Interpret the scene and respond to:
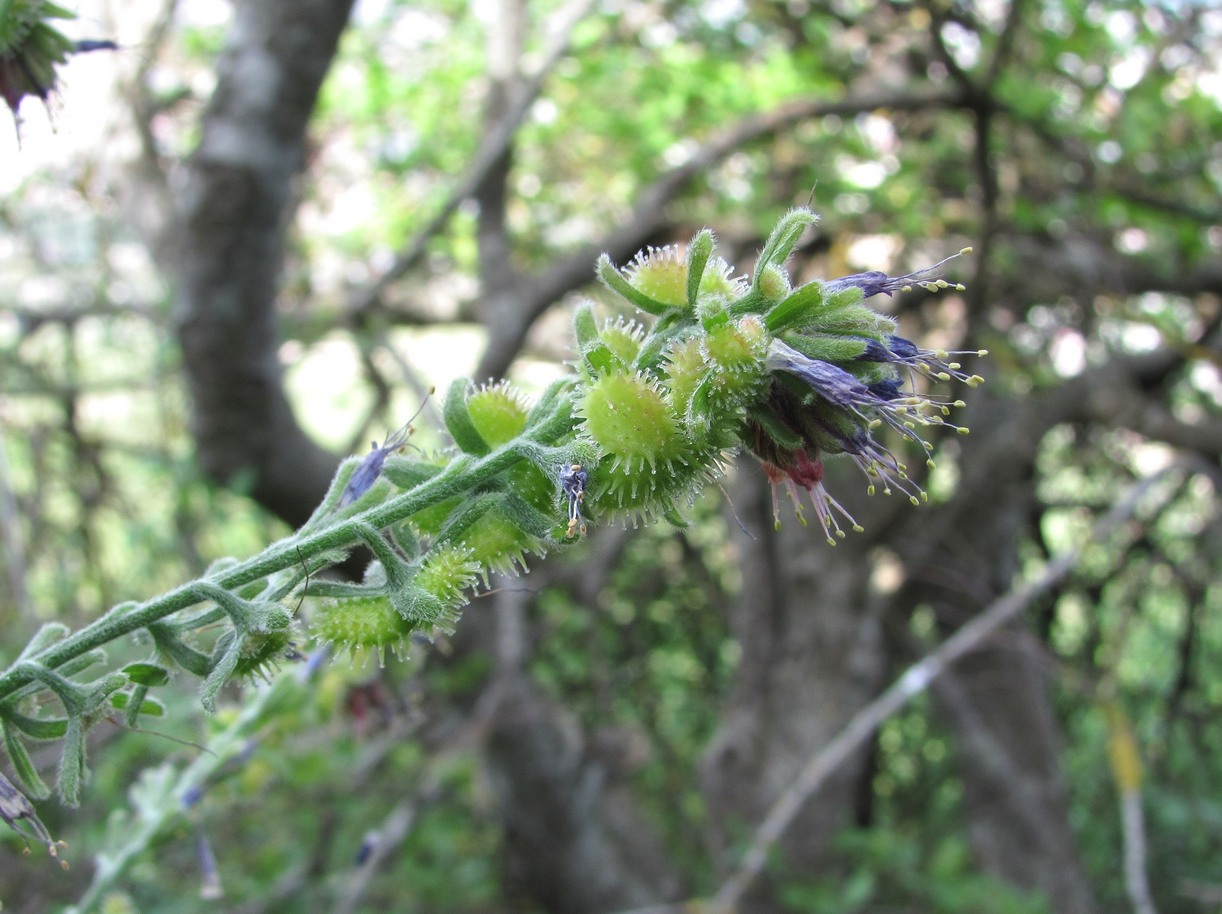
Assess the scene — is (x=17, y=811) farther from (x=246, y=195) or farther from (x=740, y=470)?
(x=740, y=470)

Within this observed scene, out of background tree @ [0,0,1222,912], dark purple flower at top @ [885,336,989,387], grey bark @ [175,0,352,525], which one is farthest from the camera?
background tree @ [0,0,1222,912]

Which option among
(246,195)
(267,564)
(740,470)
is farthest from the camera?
(740,470)

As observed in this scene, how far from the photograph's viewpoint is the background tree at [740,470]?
5.04 metres

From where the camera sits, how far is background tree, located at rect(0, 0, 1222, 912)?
5.04m

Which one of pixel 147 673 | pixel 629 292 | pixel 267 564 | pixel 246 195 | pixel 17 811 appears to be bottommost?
pixel 17 811

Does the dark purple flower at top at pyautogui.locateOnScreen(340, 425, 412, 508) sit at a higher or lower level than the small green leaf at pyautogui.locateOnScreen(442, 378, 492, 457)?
lower

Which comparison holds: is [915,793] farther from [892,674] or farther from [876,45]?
[876,45]

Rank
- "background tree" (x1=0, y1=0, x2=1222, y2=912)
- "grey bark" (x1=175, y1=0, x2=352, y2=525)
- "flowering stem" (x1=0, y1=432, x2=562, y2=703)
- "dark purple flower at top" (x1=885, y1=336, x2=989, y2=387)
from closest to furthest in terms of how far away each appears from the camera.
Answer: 1. "flowering stem" (x1=0, y1=432, x2=562, y2=703)
2. "dark purple flower at top" (x1=885, y1=336, x2=989, y2=387)
3. "grey bark" (x1=175, y1=0, x2=352, y2=525)
4. "background tree" (x1=0, y1=0, x2=1222, y2=912)

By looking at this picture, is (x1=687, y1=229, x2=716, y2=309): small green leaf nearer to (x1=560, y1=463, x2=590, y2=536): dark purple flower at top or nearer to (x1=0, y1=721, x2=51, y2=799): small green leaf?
(x1=560, y1=463, x2=590, y2=536): dark purple flower at top

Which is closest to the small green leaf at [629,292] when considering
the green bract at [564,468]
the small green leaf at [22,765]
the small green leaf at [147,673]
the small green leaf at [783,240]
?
the green bract at [564,468]

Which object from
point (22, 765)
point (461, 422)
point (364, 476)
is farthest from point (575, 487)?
point (22, 765)

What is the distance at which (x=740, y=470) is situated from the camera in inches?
180

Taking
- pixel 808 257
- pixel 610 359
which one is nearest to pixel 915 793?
pixel 808 257

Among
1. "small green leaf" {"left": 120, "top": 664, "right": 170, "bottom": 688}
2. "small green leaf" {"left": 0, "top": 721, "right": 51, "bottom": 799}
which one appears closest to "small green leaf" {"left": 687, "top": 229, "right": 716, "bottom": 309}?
"small green leaf" {"left": 120, "top": 664, "right": 170, "bottom": 688}
